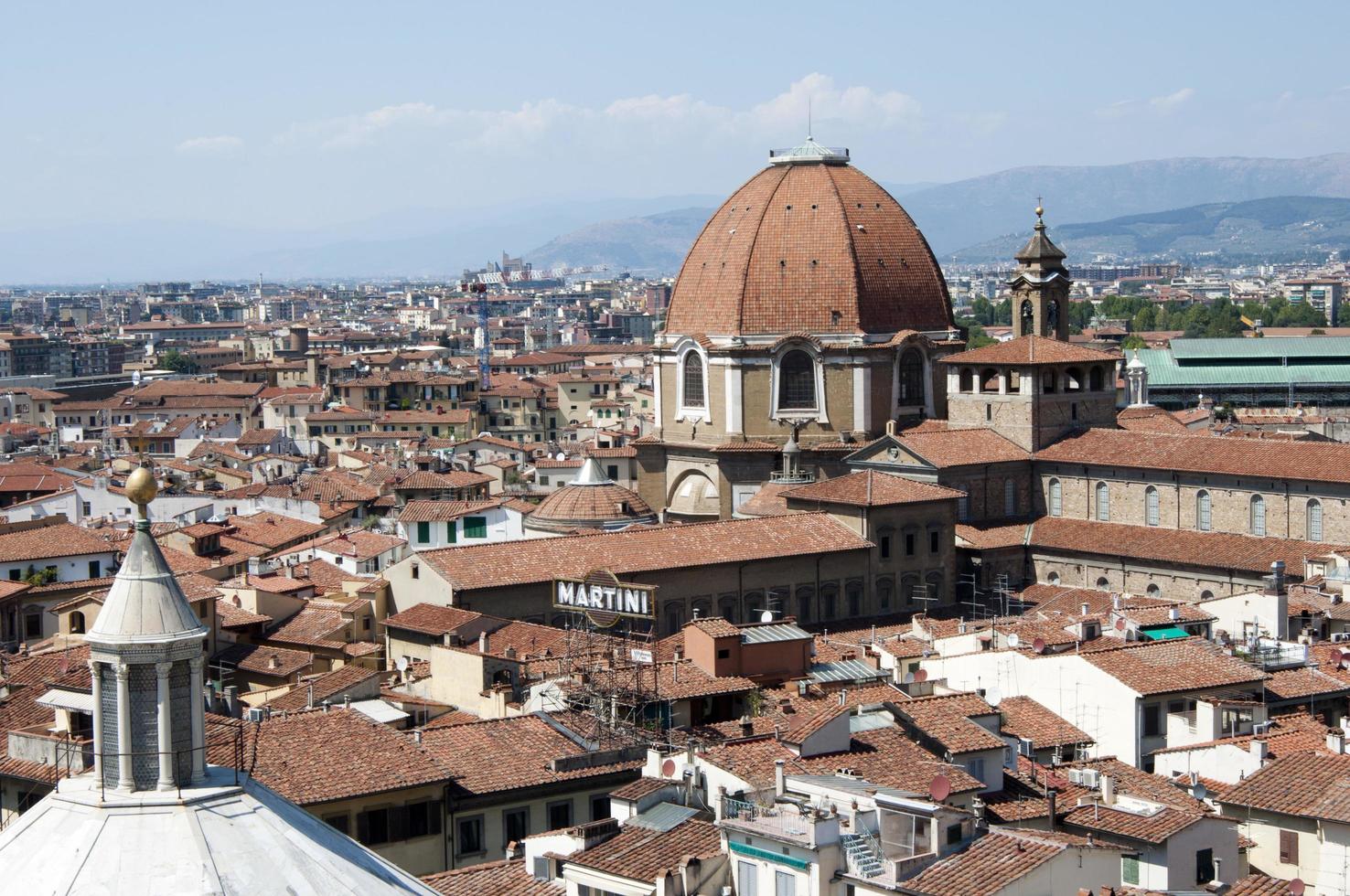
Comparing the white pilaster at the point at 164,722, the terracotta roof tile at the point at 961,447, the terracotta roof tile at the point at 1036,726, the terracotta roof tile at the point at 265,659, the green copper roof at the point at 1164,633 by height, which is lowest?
the terracotta roof tile at the point at 265,659

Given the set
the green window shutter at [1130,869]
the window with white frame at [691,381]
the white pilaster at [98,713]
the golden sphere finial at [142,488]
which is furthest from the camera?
the window with white frame at [691,381]

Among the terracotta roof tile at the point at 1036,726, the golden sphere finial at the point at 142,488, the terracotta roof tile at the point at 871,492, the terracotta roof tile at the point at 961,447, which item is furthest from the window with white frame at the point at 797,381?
the golden sphere finial at the point at 142,488

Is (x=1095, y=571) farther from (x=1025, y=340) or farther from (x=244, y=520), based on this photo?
(x=244, y=520)

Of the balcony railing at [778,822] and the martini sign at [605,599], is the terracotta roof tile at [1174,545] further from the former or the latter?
the balcony railing at [778,822]

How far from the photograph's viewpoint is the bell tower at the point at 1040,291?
54.7 meters

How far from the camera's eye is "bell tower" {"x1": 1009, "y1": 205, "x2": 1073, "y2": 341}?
54.7 meters

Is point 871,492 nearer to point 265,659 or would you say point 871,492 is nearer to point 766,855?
point 265,659

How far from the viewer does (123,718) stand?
35.4 ft

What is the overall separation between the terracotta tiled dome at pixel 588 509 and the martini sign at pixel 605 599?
1329 cm

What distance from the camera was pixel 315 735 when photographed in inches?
861

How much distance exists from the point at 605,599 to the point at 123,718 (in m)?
21.4

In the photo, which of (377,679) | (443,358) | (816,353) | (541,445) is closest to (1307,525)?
(816,353)

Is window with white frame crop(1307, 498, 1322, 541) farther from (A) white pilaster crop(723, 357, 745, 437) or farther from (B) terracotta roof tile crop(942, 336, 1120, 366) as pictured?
(A) white pilaster crop(723, 357, 745, 437)

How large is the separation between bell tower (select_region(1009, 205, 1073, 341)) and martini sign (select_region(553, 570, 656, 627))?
76.9 feet
